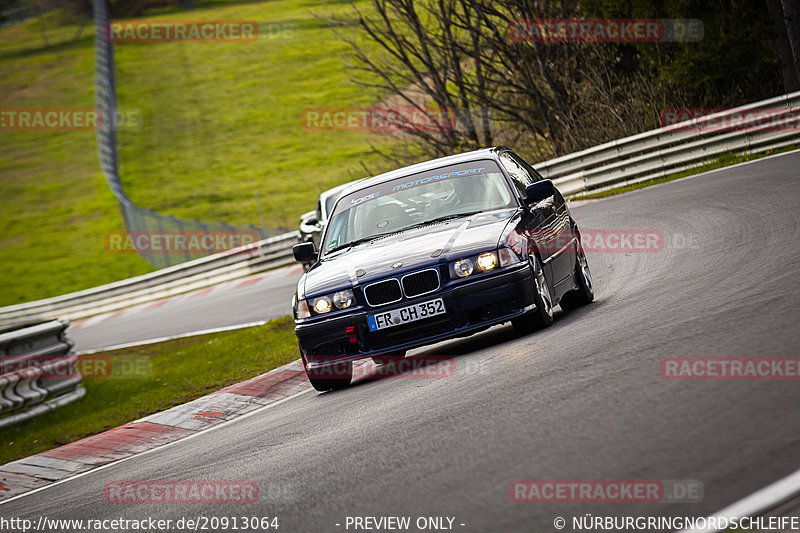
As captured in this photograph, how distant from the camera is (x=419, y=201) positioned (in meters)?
8.94

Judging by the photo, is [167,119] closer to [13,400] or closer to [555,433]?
[13,400]

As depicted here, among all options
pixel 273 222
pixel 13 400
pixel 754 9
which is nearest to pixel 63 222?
pixel 273 222

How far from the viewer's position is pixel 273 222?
133 feet

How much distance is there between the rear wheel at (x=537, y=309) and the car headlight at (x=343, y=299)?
4.13 feet

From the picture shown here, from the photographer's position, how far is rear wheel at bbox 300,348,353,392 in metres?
8.16

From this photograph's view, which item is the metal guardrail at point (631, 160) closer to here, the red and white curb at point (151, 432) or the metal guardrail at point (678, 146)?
the metal guardrail at point (678, 146)

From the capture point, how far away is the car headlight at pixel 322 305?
312 inches
